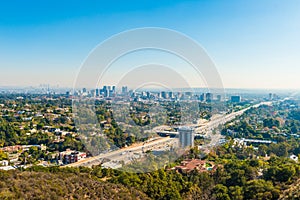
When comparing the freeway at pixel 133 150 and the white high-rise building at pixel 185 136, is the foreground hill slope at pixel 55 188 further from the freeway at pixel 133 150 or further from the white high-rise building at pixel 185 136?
the white high-rise building at pixel 185 136

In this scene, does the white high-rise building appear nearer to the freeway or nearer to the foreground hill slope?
the freeway

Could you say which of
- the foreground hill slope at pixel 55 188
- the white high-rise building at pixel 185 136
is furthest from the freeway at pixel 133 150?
the foreground hill slope at pixel 55 188

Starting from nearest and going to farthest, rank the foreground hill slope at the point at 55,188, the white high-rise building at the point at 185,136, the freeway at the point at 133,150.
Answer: the foreground hill slope at the point at 55,188, the freeway at the point at 133,150, the white high-rise building at the point at 185,136

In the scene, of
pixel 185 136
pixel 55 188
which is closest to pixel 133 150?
pixel 185 136

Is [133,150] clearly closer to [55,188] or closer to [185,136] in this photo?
[185,136]

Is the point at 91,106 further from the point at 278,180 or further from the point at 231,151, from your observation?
the point at 231,151

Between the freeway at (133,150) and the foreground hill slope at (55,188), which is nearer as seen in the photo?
the foreground hill slope at (55,188)

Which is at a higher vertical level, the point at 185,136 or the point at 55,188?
A: the point at 185,136

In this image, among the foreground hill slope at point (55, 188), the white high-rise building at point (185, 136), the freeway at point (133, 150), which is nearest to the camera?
the foreground hill slope at point (55, 188)

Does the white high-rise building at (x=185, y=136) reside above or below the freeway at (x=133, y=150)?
above

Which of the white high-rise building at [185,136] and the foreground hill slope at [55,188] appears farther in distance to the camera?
the white high-rise building at [185,136]

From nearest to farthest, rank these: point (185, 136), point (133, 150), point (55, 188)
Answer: point (55, 188) → point (133, 150) → point (185, 136)
